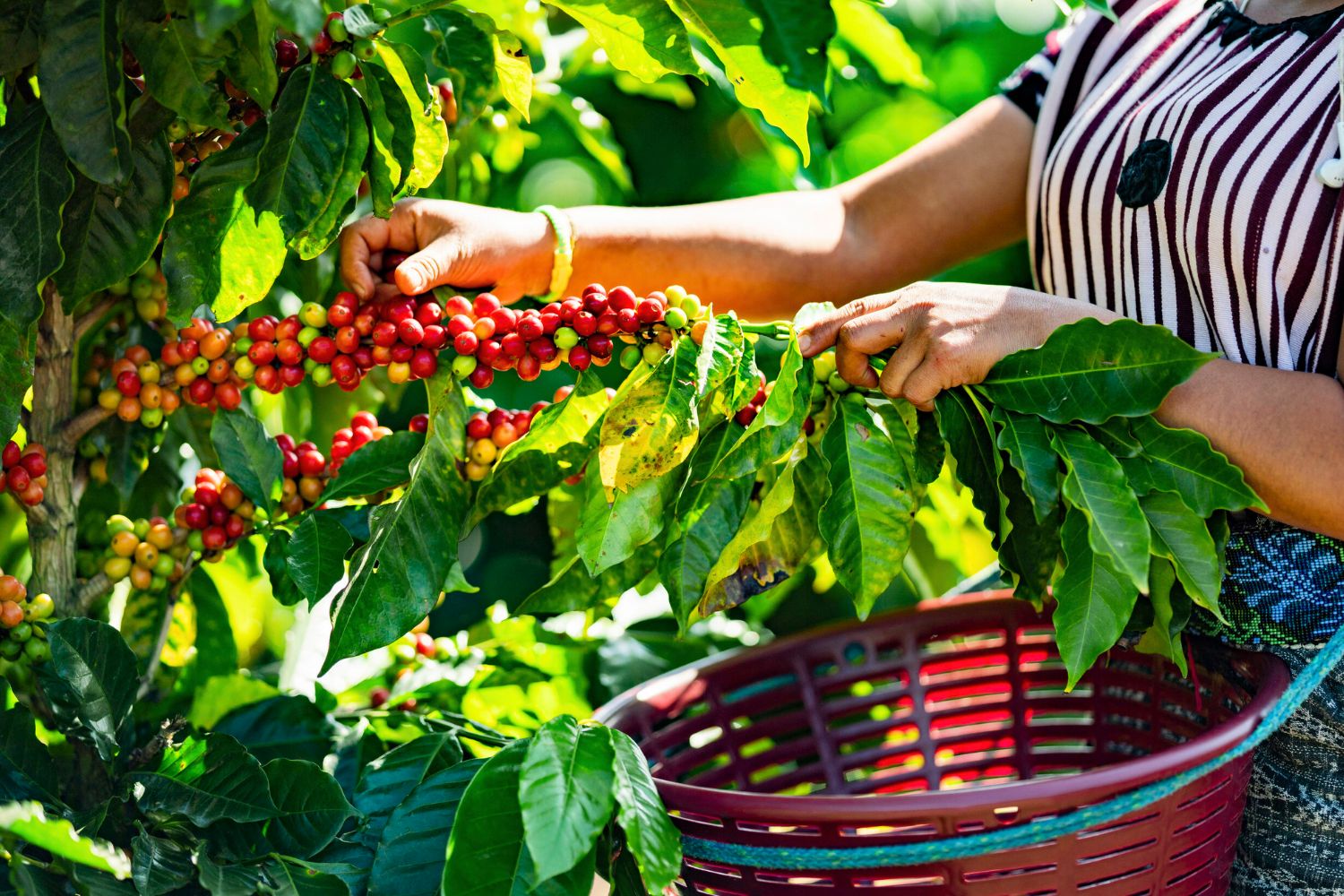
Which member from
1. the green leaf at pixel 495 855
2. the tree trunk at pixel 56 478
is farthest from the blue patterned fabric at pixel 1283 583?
the tree trunk at pixel 56 478

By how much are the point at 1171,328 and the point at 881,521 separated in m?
0.35

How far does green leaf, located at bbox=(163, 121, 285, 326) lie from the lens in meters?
0.68

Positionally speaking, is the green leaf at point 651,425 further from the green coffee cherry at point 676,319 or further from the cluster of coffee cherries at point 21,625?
the cluster of coffee cherries at point 21,625

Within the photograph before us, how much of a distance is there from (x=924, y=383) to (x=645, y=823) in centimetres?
31

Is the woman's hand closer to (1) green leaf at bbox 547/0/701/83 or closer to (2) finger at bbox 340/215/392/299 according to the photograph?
(1) green leaf at bbox 547/0/701/83

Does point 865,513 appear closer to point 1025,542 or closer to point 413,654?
point 1025,542

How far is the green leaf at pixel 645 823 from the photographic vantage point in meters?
0.61

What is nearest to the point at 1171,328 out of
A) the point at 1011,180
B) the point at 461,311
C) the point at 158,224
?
the point at 1011,180

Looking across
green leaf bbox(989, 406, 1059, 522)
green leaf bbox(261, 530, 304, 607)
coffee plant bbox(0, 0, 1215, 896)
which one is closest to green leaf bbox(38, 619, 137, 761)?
coffee plant bbox(0, 0, 1215, 896)

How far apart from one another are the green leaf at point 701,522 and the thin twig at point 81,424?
410 mm

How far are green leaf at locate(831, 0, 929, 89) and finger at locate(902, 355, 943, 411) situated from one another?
652 millimetres

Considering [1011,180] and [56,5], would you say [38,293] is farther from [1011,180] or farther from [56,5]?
[1011,180]

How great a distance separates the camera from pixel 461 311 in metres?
0.77

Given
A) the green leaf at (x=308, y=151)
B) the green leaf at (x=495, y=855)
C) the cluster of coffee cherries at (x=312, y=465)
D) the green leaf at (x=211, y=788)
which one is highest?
the green leaf at (x=308, y=151)
